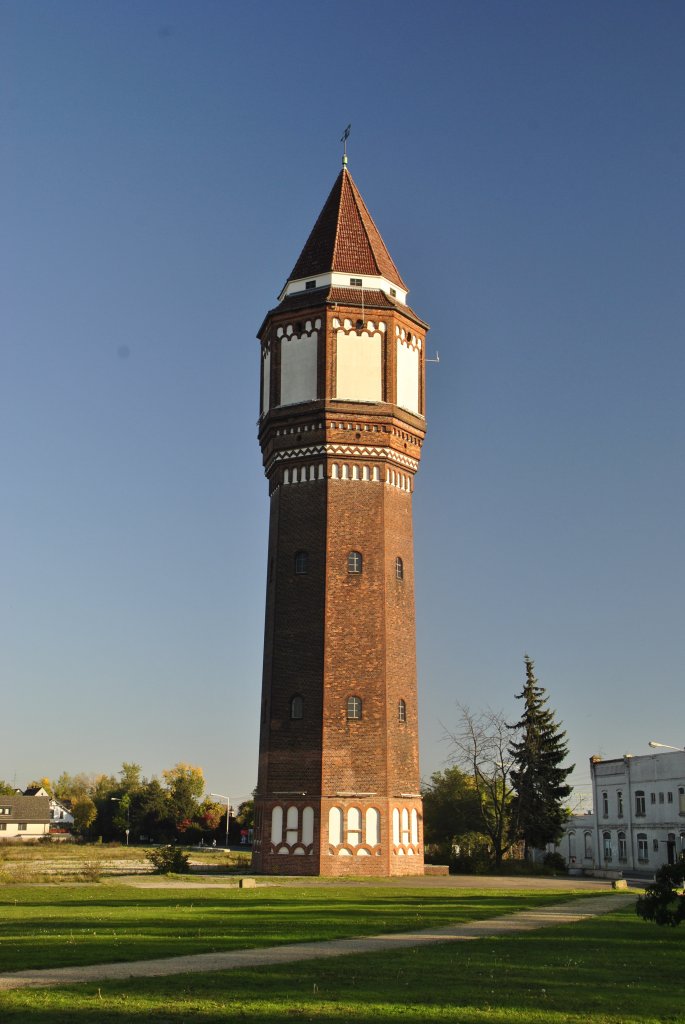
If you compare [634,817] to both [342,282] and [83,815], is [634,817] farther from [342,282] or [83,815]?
[83,815]

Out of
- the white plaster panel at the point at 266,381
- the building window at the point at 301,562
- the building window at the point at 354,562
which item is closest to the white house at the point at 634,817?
the building window at the point at 354,562

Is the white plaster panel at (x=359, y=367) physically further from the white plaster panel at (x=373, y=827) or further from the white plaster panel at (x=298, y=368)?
the white plaster panel at (x=373, y=827)

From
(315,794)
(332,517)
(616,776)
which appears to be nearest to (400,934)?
(315,794)

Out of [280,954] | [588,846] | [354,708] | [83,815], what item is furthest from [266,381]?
[83,815]

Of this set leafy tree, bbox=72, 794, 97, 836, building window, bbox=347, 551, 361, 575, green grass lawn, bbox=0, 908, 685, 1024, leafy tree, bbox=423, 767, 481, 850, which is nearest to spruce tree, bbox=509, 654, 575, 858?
leafy tree, bbox=423, 767, 481, 850

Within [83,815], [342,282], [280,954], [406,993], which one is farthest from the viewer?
[83,815]

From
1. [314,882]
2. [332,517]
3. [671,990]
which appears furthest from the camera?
[332,517]

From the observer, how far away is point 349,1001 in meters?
9.91

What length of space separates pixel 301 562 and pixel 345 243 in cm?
1240

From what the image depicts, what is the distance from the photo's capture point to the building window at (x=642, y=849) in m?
59.0

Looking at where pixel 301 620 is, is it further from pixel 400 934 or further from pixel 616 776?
pixel 616 776

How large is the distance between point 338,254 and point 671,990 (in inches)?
1270

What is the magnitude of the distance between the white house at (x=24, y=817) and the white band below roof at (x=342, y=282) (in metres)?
78.4

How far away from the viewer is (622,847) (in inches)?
2435
